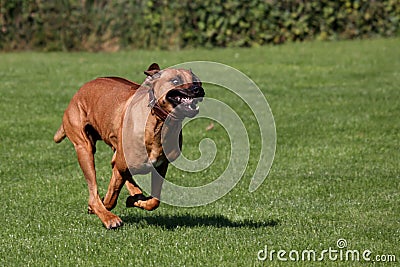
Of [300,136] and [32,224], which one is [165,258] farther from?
[300,136]

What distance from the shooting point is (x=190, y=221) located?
327 inches

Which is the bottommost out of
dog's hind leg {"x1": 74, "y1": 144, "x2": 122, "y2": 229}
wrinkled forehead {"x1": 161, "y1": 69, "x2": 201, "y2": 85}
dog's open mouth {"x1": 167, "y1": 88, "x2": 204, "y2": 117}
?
dog's hind leg {"x1": 74, "y1": 144, "x2": 122, "y2": 229}

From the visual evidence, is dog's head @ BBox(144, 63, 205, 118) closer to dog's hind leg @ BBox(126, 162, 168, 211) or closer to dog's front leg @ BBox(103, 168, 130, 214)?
dog's hind leg @ BBox(126, 162, 168, 211)

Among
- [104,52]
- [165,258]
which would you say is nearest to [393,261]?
[165,258]

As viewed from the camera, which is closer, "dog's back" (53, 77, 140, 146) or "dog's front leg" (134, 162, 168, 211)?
"dog's front leg" (134, 162, 168, 211)

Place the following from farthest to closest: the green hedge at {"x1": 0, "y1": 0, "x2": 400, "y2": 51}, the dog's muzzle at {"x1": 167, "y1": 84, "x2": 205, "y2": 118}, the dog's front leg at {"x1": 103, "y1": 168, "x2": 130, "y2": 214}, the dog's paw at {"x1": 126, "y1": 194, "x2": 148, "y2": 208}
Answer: the green hedge at {"x1": 0, "y1": 0, "x2": 400, "y2": 51}
the dog's paw at {"x1": 126, "y1": 194, "x2": 148, "y2": 208}
the dog's front leg at {"x1": 103, "y1": 168, "x2": 130, "y2": 214}
the dog's muzzle at {"x1": 167, "y1": 84, "x2": 205, "y2": 118}

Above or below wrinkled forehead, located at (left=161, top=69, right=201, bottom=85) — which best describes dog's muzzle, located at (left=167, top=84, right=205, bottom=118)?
below

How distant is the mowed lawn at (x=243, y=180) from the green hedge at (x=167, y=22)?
9.87ft

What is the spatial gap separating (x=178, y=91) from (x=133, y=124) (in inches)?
22.8

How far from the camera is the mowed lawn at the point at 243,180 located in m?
7.10

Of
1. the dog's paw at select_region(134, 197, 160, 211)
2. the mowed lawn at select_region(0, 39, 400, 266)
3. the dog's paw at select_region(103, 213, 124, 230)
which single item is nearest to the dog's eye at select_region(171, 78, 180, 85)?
the dog's paw at select_region(134, 197, 160, 211)

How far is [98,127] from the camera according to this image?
787cm

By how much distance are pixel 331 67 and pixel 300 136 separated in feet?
23.8

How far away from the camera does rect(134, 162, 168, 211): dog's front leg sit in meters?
7.51
